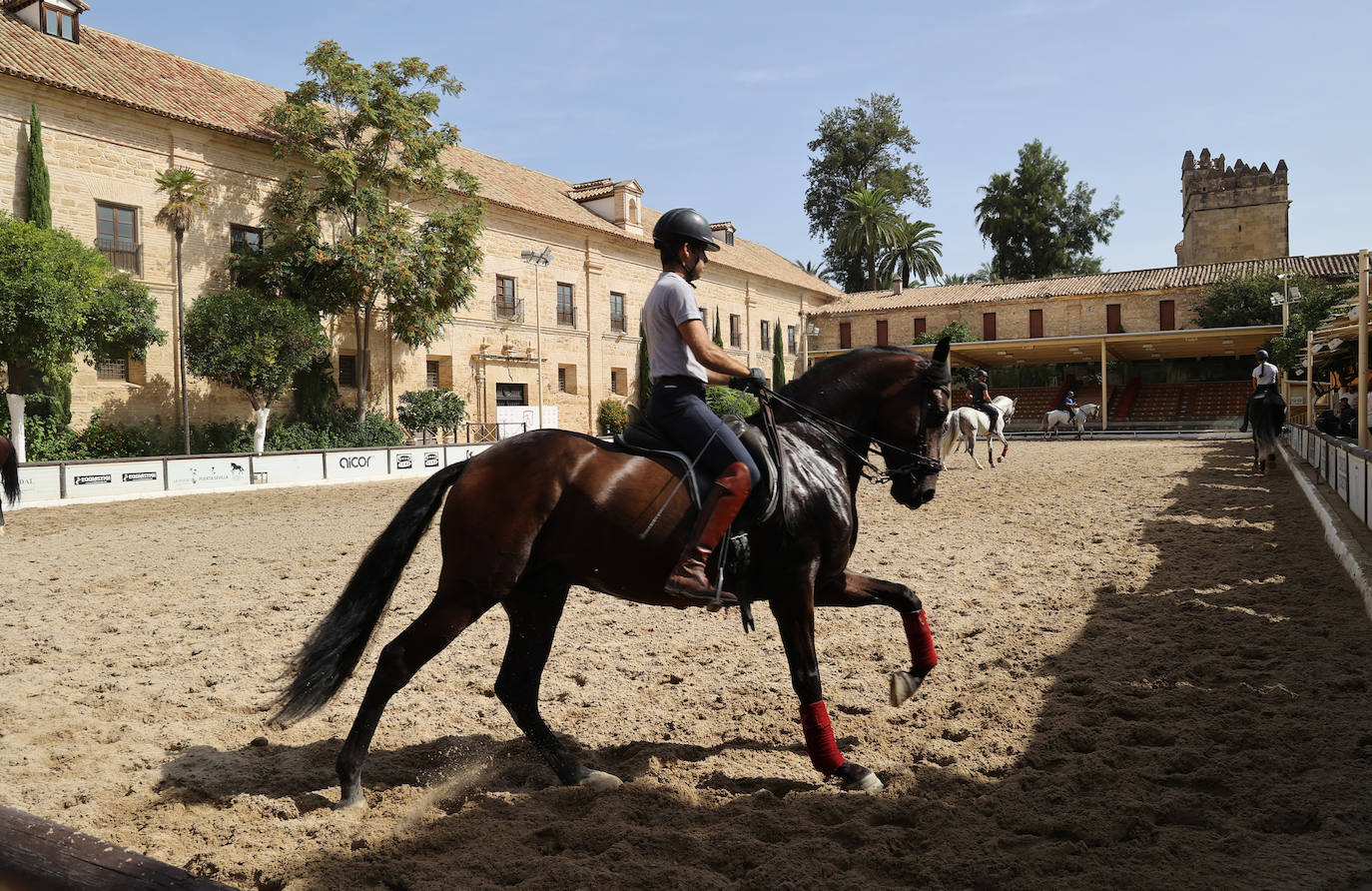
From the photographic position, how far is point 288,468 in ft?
61.5

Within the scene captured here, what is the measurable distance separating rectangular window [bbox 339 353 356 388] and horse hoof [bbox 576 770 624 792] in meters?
26.0

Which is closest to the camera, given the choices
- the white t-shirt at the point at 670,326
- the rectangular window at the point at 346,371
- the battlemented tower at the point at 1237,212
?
the white t-shirt at the point at 670,326

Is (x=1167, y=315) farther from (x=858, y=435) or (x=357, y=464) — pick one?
(x=858, y=435)

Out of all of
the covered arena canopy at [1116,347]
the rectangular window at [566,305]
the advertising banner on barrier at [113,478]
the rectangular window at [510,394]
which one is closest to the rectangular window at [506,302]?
the rectangular window at [566,305]

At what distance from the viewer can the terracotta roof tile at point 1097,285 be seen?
1714 inches

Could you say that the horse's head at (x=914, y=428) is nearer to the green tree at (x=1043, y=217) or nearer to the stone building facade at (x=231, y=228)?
the stone building facade at (x=231, y=228)

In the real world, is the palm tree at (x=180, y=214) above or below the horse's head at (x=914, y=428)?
above

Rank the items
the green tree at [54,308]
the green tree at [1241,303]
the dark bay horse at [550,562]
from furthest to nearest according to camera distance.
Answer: the green tree at [1241,303], the green tree at [54,308], the dark bay horse at [550,562]

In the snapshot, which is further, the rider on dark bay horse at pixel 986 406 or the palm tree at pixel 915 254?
the palm tree at pixel 915 254

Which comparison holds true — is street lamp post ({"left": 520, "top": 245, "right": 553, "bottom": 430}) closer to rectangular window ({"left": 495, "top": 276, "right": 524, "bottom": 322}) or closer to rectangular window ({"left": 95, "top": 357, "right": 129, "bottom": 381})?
rectangular window ({"left": 495, "top": 276, "right": 524, "bottom": 322})

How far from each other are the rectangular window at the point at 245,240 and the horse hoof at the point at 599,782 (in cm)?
2473

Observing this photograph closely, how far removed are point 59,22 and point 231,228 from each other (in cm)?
671

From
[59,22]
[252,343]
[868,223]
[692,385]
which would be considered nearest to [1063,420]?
[868,223]

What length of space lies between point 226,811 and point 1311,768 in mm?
4240
